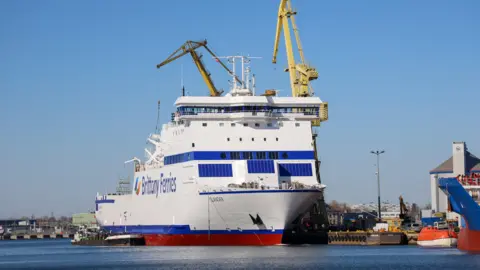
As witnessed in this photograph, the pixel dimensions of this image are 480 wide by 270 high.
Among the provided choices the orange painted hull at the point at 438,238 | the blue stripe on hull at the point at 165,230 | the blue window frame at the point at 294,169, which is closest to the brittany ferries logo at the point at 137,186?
the blue stripe on hull at the point at 165,230

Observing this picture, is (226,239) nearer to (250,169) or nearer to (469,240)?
(250,169)

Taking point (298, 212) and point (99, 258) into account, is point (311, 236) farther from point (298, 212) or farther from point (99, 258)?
point (99, 258)

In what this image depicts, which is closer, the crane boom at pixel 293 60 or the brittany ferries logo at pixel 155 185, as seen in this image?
the brittany ferries logo at pixel 155 185

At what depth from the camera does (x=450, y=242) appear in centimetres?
6956

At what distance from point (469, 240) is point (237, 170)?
16807 millimetres

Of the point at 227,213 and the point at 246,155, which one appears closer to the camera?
Result: the point at 227,213

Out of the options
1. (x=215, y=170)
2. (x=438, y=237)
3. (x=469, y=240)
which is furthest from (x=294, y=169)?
(x=469, y=240)

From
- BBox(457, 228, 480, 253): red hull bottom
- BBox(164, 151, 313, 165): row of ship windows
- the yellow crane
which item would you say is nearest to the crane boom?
the yellow crane

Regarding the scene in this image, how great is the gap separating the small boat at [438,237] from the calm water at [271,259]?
4.59 ft

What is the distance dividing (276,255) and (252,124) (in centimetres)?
1442

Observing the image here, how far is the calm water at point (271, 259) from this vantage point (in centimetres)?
5203

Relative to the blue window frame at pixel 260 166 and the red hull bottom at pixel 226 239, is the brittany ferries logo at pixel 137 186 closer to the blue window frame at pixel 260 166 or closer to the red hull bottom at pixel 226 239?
the red hull bottom at pixel 226 239

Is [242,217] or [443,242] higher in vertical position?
[242,217]

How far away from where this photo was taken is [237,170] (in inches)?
2672
